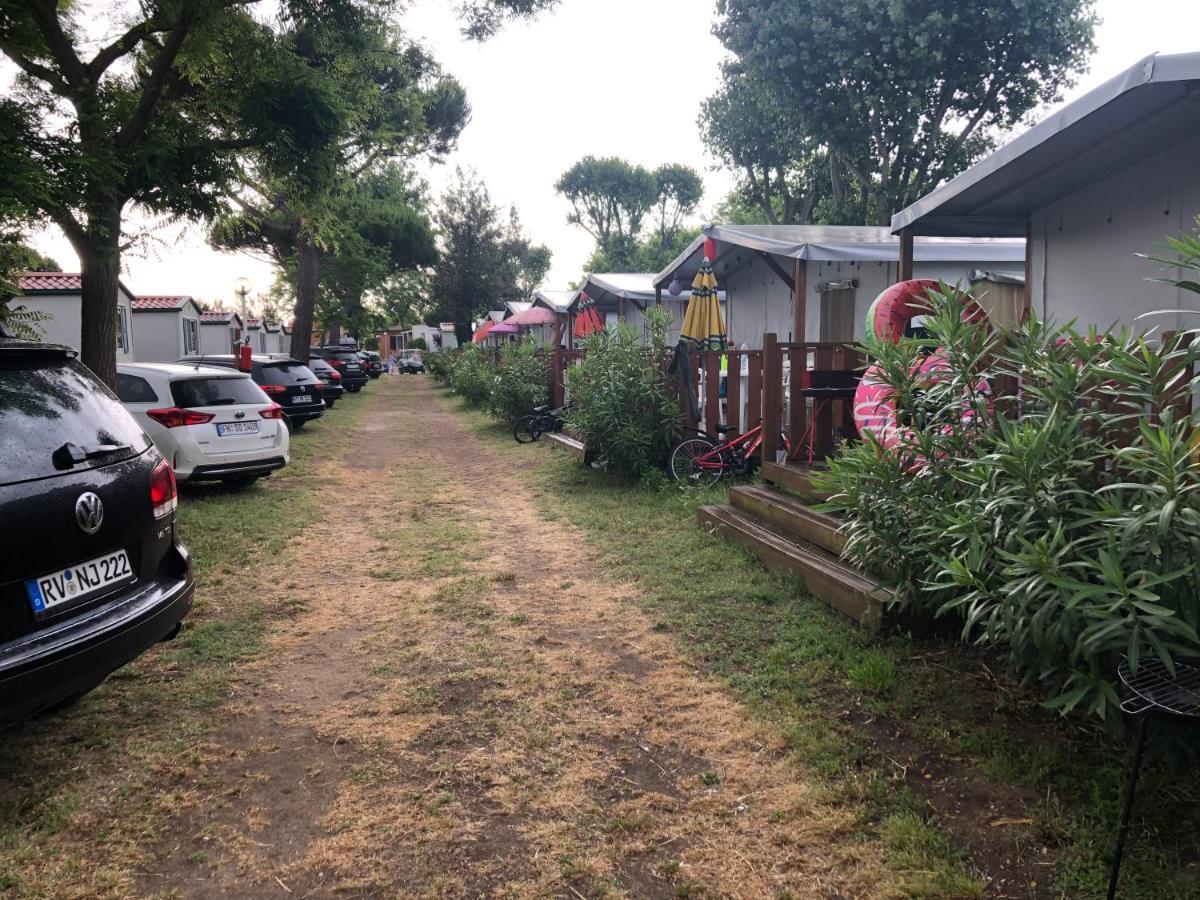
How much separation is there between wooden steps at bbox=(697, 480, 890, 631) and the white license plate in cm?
329

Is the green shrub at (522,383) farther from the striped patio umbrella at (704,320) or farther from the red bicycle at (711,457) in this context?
the red bicycle at (711,457)

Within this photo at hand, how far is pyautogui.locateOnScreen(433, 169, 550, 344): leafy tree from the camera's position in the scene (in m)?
47.1

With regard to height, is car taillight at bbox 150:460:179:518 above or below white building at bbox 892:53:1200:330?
below

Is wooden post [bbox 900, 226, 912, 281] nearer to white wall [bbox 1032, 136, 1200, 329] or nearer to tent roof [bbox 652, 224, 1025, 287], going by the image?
white wall [bbox 1032, 136, 1200, 329]

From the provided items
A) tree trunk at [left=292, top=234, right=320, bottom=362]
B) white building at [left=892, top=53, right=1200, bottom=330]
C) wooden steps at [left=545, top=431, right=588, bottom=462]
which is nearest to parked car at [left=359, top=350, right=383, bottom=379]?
tree trunk at [left=292, top=234, right=320, bottom=362]

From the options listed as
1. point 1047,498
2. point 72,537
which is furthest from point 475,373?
point 1047,498

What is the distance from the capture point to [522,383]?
52.7 ft

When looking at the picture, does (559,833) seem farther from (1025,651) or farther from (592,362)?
(592,362)

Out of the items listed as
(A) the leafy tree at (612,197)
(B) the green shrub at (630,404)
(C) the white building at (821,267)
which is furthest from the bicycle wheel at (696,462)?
(A) the leafy tree at (612,197)

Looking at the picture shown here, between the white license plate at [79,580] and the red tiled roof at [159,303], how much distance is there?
29.8 metres

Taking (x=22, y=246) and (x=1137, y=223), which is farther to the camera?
(x=22, y=246)

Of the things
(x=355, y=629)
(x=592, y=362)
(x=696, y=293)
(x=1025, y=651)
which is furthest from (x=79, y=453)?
(x=696, y=293)

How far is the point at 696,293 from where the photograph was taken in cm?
1072

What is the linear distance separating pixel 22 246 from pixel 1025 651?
8.49 meters
